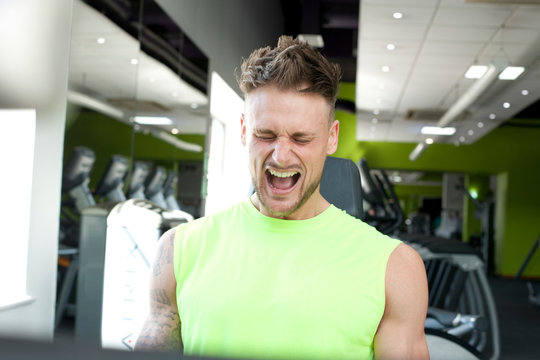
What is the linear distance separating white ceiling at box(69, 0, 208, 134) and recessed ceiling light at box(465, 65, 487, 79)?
12.9ft

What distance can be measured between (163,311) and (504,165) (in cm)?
1285

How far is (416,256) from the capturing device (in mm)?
1034

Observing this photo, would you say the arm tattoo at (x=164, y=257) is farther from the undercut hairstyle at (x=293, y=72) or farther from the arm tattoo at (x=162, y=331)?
the undercut hairstyle at (x=293, y=72)

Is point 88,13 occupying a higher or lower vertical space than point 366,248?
higher

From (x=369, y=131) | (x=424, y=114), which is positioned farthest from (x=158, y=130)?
(x=369, y=131)

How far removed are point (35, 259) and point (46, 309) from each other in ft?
0.83

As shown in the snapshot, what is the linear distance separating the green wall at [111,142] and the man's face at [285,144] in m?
1.80

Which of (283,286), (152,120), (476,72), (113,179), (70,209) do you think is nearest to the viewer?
(283,286)

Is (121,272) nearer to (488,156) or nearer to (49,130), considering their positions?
(49,130)

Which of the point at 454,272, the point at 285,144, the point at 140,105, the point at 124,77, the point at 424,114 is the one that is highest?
the point at 424,114

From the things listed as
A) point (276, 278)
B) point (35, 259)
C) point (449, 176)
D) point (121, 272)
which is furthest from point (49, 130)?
point (449, 176)

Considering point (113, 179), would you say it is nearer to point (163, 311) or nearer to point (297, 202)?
point (163, 311)

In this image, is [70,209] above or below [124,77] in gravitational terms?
below

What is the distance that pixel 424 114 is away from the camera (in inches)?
379
